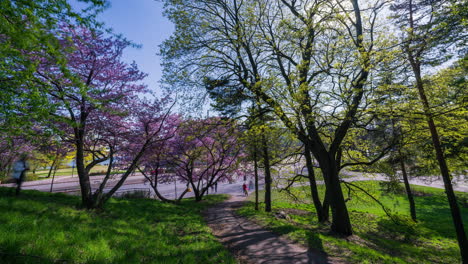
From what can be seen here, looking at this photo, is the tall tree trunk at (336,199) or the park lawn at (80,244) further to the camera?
the tall tree trunk at (336,199)

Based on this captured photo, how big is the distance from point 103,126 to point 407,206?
1116 inches

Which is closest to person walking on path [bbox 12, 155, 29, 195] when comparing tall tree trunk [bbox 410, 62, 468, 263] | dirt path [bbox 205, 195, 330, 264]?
dirt path [bbox 205, 195, 330, 264]


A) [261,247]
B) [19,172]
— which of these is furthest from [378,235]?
[19,172]

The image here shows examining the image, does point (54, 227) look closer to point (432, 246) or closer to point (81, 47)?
point (81, 47)

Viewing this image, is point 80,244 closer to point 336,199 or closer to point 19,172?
point 19,172

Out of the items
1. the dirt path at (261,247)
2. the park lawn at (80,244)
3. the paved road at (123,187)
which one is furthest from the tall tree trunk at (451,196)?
the paved road at (123,187)

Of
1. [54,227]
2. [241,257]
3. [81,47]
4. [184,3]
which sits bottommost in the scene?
[241,257]

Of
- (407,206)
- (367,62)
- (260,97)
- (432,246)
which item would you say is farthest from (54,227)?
(407,206)

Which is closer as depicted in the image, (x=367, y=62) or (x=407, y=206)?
(x=367, y=62)

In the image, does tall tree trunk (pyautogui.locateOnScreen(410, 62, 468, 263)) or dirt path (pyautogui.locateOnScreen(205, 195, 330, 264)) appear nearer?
dirt path (pyautogui.locateOnScreen(205, 195, 330, 264))

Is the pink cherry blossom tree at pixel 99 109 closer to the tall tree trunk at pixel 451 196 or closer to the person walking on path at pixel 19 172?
the person walking on path at pixel 19 172

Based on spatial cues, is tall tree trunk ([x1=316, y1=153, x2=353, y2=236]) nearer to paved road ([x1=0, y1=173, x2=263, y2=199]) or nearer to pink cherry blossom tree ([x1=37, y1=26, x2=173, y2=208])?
pink cherry blossom tree ([x1=37, y1=26, x2=173, y2=208])

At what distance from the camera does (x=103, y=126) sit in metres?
10.3

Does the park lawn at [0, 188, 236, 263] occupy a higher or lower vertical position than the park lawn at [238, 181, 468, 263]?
higher
